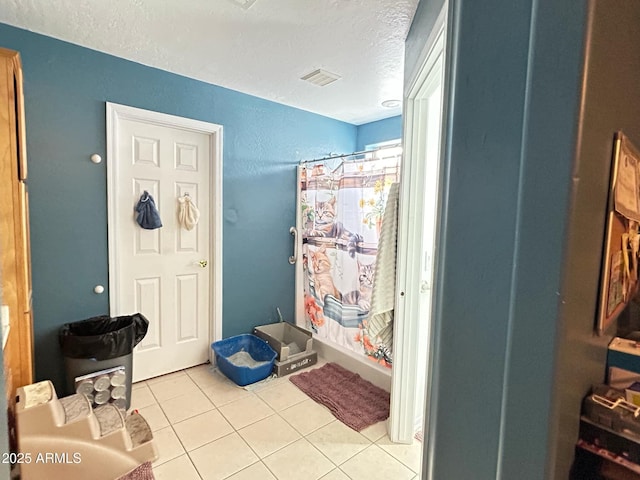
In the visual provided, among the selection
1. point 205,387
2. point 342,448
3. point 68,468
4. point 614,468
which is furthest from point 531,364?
point 205,387

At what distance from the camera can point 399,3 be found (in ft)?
5.19

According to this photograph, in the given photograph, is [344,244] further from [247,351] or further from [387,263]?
[247,351]

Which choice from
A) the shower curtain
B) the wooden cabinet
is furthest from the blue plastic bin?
the wooden cabinet

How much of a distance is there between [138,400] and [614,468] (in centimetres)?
256

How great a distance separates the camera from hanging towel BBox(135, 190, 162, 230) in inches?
91.5

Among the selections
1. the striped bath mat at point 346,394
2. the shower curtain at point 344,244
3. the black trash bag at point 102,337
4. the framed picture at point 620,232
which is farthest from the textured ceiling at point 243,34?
the striped bath mat at point 346,394

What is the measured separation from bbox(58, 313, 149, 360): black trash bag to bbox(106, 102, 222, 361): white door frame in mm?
127

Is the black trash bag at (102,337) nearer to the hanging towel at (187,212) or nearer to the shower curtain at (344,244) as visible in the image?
the hanging towel at (187,212)

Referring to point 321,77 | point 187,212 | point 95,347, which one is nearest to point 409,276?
point 321,77

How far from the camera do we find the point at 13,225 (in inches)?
61.1

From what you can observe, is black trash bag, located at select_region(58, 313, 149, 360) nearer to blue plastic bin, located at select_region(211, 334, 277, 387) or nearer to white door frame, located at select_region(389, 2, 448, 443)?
blue plastic bin, located at select_region(211, 334, 277, 387)

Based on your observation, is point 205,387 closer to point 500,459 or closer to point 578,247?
point 500,459

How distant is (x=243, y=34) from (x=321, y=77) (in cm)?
70

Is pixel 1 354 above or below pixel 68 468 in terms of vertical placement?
above
